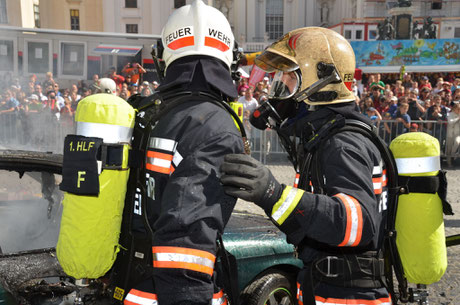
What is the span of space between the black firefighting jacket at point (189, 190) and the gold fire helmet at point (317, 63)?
527 millimetres

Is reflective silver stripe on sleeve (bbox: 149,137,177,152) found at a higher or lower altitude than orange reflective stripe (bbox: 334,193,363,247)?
higher

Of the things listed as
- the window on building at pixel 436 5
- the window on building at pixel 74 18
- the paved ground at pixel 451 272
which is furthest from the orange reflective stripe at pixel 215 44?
the window on building at pixel 436 5

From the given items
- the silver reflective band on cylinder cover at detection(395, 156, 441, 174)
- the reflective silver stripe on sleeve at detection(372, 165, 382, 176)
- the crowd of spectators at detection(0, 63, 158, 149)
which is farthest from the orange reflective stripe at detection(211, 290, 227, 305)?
the crowd of spectators at detection(0, 63, 158, 149)

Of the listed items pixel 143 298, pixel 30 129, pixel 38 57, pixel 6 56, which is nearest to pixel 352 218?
pixel 143 298

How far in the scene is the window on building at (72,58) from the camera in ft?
46.3

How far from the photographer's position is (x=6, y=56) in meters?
13.6

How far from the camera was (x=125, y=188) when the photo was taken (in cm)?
193

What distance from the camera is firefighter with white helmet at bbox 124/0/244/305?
5.46ft

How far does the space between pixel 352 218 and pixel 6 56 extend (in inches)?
549

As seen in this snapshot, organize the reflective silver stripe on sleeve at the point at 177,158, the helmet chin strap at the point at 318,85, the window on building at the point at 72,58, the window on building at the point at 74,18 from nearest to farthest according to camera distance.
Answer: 1. the reflective silver stripe on sleeve at the point at 177,158
2. the helmet chin strap at the point at 318,85
3. the window on building at the point at 72,58
4. the window on building at the point at 74,18

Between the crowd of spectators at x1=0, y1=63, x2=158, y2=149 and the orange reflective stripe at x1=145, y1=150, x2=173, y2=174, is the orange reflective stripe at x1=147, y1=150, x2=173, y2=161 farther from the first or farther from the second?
the crowd of spectators at x1=0, y1=63, x2=158, y2=149

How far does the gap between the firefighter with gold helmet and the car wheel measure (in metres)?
1.07

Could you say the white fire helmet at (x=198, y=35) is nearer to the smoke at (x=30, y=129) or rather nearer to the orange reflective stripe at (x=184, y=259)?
the orange reflective stripe at (x=184, y=259)

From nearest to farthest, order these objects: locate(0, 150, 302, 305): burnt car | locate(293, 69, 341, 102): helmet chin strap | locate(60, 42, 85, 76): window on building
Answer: locate(293, 69, 341, 102): helmet chin strap
locate(0, 150, 302, 305): burnt car
locate(60, 42, 85, 76): window on building
